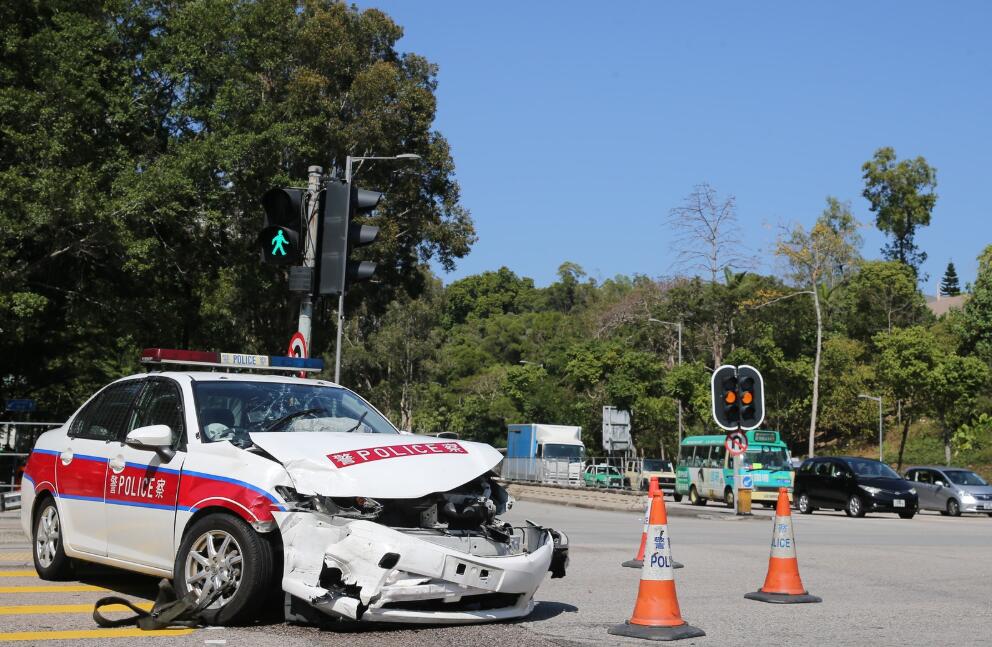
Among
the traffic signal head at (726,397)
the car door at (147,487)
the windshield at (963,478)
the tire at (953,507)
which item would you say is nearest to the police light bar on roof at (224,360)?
the car door at (147,487)

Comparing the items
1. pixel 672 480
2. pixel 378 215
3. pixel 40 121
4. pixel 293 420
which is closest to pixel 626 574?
pixel 293 420

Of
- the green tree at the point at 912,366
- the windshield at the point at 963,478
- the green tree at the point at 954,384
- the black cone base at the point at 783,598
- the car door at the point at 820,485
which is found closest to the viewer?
the black cone base at the point at 783,598

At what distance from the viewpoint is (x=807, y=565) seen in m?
13.2

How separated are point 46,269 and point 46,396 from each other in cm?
2297

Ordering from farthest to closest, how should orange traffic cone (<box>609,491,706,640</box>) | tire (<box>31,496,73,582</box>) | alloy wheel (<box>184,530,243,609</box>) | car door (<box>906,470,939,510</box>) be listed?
1. car door (<box>906,470,939,510</box>)
2. tire (<box>31,496,73,582</box>)
3. orange traffic cone (<box>609,491,706,640</box>)
4. alloy wheel (<box>184,530,243,609</box>)

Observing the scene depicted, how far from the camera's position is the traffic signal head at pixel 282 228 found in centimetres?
1184

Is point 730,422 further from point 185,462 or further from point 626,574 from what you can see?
point 185,462

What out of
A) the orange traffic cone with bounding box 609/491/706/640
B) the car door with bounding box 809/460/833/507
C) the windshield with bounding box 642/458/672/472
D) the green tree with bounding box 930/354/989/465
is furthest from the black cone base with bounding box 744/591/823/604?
the green tree with bounding box 930/354/989/465

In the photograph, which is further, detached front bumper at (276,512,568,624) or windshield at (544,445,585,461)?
windshield at (544,445,585,461)

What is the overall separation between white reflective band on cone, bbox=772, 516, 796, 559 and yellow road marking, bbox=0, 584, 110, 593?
5.37 meters

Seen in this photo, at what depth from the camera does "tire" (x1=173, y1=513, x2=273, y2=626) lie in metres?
6.76

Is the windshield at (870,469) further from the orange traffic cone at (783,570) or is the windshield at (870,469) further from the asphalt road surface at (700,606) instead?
the orange traffic cone at (783,570)

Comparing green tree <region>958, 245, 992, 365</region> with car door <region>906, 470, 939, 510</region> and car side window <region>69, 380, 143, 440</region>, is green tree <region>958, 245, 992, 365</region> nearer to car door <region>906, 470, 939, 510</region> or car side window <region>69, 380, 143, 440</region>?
car door <region>906, 470, 939, 510</region>

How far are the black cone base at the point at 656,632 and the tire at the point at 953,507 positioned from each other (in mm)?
29549
